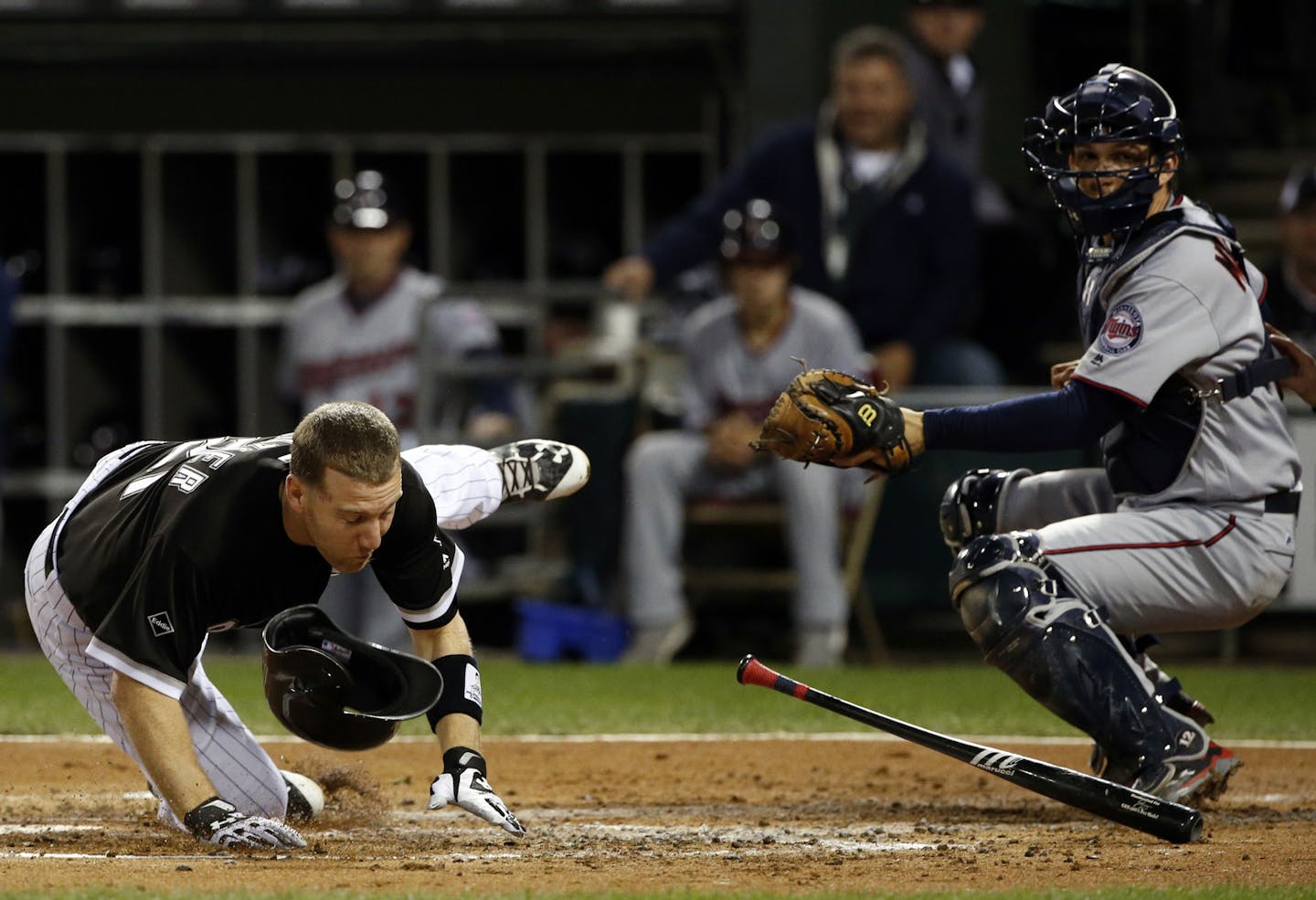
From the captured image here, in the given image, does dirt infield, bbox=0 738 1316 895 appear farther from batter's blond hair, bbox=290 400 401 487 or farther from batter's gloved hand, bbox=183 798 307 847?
batter's blond hair, bbox=290 400 401 487

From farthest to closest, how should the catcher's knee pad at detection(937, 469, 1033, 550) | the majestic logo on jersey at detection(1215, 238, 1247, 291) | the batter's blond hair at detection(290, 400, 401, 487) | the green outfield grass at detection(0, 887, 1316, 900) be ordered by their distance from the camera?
1. the catcher's knee pad at detection(937, 469, 1033, 550)
2. the majestic logo on jersey at detection(1215, 238, 1247, 291)
3. the batter's blond hair at detection(290, 400, 401, 487)
4. the green outfield grass at detection(0, 887, 1316, 900)

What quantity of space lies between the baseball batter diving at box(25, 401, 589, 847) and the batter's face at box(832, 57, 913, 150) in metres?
4.68

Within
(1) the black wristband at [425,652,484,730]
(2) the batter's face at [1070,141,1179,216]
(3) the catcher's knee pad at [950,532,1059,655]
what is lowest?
(1) the black wristband at [425,652,484,730]

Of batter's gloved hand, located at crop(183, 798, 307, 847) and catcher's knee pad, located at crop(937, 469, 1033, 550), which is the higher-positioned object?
catcher's knee pad, located at crop(937, 469, 1033, 550)

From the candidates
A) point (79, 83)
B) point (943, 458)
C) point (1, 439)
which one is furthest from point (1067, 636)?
point (79, 83)

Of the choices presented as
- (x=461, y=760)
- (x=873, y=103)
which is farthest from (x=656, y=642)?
(x=461, y=760)

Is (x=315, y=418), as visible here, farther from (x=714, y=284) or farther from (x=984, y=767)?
(x=714, y=284)

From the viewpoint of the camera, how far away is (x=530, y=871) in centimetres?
426

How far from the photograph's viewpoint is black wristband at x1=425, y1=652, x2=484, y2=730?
452cm

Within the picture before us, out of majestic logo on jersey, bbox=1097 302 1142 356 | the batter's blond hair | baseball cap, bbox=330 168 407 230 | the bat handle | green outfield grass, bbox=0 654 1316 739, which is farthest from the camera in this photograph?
baseball cap, bbox=330 168 407 230

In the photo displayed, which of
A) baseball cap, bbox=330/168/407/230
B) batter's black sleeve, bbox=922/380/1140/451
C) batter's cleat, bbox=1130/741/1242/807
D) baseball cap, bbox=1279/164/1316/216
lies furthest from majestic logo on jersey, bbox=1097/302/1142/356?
baseball cap, bbox=330/168/407/230

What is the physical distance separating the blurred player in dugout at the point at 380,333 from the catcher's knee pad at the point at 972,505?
3.73 meters

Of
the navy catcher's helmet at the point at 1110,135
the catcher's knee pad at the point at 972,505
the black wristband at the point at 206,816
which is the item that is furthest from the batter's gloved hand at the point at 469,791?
the navy catcher's helmet at the point at 1110,135

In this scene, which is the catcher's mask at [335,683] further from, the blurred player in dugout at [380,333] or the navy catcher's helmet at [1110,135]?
the blurred player in dugout at [380,333]
